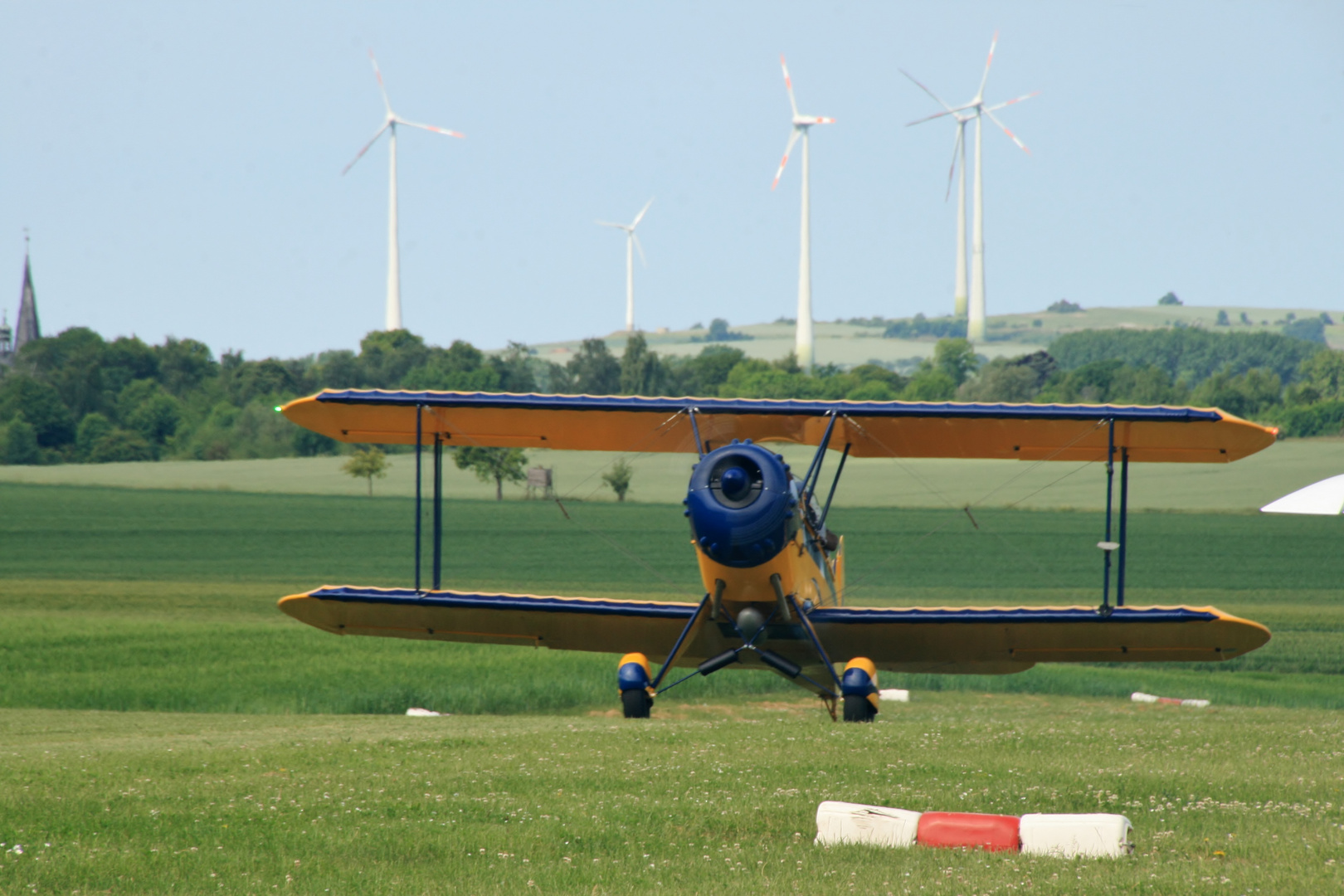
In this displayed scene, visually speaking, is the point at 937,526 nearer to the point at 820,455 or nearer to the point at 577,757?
the point at 820,455

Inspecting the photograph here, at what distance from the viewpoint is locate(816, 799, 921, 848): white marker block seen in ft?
22.3

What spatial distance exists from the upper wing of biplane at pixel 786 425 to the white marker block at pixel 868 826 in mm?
5616

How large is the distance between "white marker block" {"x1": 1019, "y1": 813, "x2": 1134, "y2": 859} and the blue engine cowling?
513cm

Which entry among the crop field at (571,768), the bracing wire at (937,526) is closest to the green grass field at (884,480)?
the bracing wire at (937,526)

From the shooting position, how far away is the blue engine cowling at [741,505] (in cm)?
1145

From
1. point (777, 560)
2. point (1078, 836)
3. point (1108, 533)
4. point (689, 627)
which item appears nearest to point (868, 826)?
point (1078, 836)

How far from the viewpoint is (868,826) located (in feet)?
22.4

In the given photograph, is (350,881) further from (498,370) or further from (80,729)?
(498,370)

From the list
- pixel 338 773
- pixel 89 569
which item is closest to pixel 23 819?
pixel 338 773

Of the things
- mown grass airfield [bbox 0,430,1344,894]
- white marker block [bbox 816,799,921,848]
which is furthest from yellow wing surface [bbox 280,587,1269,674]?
white marker block [bbox 816,799,921,848]

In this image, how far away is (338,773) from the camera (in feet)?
30.2

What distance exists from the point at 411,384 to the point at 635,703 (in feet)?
349

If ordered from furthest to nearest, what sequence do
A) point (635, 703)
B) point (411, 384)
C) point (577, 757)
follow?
point (411, 384), point (635, 703), point (577, 757)

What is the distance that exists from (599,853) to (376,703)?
14728mm
